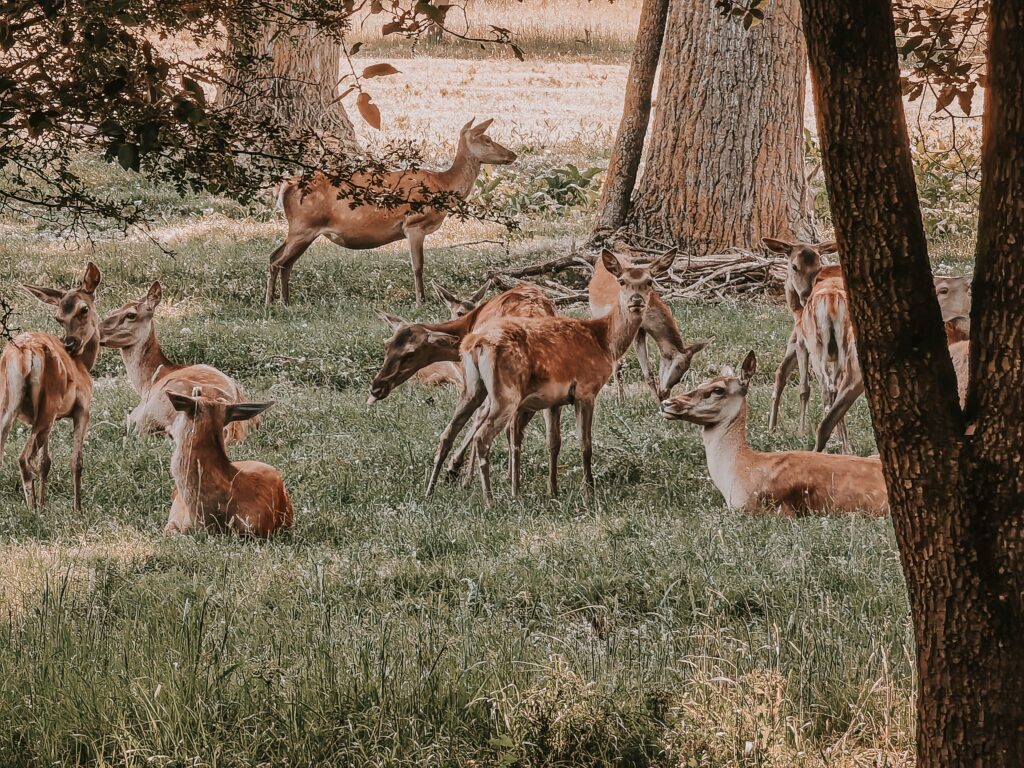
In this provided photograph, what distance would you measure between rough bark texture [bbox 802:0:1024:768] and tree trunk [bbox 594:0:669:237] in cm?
1250

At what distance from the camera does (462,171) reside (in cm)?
1619

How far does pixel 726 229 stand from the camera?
1512 cm

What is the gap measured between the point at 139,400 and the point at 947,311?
627cm

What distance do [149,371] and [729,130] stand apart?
310 inches

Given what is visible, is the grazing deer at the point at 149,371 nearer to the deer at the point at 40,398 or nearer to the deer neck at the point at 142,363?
the deer neck at the point at 142,363

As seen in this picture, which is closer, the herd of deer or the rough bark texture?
the rough bark texture

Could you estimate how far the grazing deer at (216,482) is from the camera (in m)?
7.02

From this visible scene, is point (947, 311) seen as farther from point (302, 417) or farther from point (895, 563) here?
point (302, 417)

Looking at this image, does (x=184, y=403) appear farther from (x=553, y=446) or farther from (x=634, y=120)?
(x=634, y=120)

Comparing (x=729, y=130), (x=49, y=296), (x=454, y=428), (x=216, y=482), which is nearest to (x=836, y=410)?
(x=454, y=428)

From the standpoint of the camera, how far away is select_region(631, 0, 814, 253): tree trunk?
1498 cm

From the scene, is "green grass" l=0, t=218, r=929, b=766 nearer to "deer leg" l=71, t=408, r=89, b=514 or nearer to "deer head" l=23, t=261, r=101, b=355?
"deer leg" l=71, t=408, r=89, b=514

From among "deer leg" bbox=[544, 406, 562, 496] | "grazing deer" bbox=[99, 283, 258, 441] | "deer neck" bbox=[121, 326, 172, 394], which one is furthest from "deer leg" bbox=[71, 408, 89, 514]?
"deer leg" bbox=[544, 406, 562, 496]

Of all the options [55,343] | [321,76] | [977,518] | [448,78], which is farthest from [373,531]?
[448,78]
